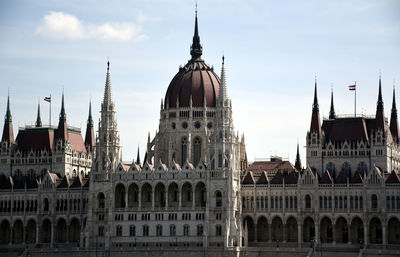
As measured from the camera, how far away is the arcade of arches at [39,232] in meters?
169

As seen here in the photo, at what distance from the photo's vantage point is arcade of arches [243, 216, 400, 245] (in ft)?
502

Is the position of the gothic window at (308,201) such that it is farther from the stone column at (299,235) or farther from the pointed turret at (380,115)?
the pointed turret at (380,115)

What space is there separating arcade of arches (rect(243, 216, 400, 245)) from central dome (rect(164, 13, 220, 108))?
897 inches

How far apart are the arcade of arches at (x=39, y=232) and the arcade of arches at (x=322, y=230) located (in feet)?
96.9

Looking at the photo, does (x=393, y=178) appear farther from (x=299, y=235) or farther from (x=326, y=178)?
(x=299, y=235)

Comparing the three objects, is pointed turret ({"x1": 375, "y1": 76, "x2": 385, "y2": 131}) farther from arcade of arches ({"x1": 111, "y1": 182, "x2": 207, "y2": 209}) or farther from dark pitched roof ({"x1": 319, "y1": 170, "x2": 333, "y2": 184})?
arcade of arches ({"x1": 111, "y1": 182, "x2": 207, "y2": 209})

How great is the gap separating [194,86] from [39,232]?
1395 inches

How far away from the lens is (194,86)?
563 feet

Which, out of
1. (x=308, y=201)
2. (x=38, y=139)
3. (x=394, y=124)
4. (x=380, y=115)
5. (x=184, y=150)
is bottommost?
(x=308, y=201)

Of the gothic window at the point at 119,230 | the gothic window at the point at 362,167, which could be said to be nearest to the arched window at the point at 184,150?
the gothic window at the point at 119,230

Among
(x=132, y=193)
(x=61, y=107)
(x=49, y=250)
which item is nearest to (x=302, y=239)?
(x=132, y=193)

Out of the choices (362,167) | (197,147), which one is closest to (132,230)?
(197,147)

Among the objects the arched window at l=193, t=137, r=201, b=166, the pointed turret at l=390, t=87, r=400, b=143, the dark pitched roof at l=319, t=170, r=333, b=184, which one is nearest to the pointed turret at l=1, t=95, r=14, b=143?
the arched window at l=193, t=137, r=201, b=166

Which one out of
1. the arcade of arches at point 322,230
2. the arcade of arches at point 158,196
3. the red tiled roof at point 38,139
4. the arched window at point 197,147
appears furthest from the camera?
the red tiled roof at point 38,139
